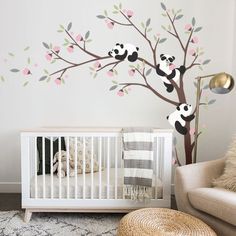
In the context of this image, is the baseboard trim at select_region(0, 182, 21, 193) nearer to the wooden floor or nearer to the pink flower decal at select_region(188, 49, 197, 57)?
the wooden floor

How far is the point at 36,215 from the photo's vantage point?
2.72 meters

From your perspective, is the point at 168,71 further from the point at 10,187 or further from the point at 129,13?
the point at 10,187

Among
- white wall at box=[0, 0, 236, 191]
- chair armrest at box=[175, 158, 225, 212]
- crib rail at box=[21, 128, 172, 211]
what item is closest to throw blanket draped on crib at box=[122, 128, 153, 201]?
crib rail at box=[21, 128, 172, 211]

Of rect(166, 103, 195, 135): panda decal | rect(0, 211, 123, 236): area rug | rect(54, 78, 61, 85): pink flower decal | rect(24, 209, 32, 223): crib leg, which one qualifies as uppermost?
rect(54, 78, 61, 85): pink flower decal

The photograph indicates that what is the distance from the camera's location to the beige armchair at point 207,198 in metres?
1.95

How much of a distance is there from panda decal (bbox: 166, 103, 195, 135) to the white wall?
6 centimetres

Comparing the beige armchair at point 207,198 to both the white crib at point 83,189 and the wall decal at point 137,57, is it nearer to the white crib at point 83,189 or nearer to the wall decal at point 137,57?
the white crib at point 83,189

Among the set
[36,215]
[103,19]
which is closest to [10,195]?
[36,215]

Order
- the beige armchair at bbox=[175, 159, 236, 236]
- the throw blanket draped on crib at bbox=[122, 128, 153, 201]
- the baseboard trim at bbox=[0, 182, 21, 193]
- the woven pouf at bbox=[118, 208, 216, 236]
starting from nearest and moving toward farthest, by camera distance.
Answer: the woven pouf at bbox=[118, 208, 216, 236]
the beige armchair at bbox=[175, 159, 236, 236]
the throw blanket draped on crib at bbox=[122, 128, 153, 201]
the baseboard trim at bbox=[0, 182, 21, 193]

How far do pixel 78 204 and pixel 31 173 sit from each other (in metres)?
0.49

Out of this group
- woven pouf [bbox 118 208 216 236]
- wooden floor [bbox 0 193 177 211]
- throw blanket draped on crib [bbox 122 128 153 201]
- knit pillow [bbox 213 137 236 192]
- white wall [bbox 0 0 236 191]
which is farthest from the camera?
white wall [bbox 0 0 236 191]

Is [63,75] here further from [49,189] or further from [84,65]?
[49,189]

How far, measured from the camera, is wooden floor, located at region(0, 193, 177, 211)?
9.40 feet

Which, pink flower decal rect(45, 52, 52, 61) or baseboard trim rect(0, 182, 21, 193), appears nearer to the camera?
pink flower decal rect(45, 52, 52, 61)
